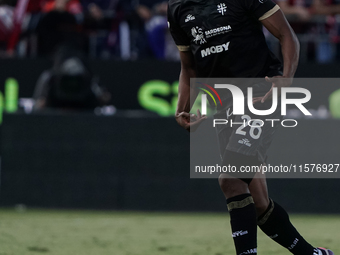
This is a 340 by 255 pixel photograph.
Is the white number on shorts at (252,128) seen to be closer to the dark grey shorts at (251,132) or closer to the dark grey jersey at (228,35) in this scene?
the dark grey shorts at (251,132)

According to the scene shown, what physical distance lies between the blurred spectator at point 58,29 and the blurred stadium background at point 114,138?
16 mm

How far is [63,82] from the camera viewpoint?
32.9 ft

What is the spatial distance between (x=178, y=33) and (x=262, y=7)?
2.18 ft

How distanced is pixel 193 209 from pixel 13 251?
3667 millimetres

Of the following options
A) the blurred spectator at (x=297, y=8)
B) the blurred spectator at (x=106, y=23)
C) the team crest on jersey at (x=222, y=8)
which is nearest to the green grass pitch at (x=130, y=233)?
the team crest on jersey at (x=222, y=8)

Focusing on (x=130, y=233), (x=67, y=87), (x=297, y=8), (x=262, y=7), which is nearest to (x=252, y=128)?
(x=262, y=7)

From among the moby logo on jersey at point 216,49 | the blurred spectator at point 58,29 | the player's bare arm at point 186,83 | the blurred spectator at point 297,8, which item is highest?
the blurred spectator at point 297,8

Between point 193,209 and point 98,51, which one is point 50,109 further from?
point 193,209

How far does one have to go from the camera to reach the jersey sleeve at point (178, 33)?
456cm

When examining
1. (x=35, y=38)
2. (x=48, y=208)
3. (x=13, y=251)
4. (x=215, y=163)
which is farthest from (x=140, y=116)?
(x=13, y=251)

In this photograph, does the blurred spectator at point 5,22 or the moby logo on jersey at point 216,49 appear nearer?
the moby logo on jersey at point 216,49

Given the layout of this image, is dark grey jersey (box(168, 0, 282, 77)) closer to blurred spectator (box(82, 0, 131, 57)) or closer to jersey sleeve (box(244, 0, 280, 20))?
jersey sleeve (box(244, 0, 280, 20))

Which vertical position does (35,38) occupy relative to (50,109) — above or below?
above

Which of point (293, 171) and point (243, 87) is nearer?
point (243, 87)
